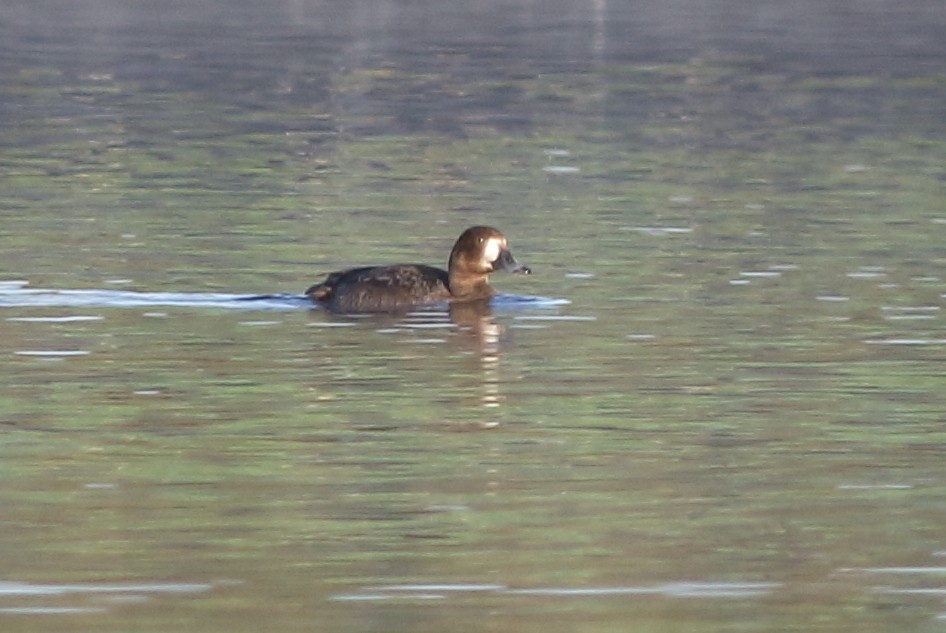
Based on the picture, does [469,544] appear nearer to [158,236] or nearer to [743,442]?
[743,442]

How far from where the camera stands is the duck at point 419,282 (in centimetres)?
1644

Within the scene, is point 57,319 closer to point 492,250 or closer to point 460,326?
point 460,326

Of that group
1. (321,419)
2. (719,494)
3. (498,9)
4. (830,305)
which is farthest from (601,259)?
(498,9)

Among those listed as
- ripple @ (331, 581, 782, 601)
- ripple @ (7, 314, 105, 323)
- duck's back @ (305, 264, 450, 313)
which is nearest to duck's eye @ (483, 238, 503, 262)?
duck's back @ (305, 264, 450, 313)

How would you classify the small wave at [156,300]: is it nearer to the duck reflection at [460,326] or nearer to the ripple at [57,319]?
the duck reflection at [460,326]

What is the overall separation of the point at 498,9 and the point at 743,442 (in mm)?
53594

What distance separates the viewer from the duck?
53.9 feet

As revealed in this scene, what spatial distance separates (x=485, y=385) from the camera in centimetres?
1364

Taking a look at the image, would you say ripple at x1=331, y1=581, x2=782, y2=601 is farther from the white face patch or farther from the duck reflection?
the white face patch

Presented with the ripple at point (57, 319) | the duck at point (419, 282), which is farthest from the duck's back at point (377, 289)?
the ripple at point (57, 319)

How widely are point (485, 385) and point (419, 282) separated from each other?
3.13 meters

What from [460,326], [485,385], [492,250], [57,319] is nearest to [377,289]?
[460,326]

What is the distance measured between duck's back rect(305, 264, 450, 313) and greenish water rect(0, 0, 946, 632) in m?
0.27

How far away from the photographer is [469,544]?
9773 mm
